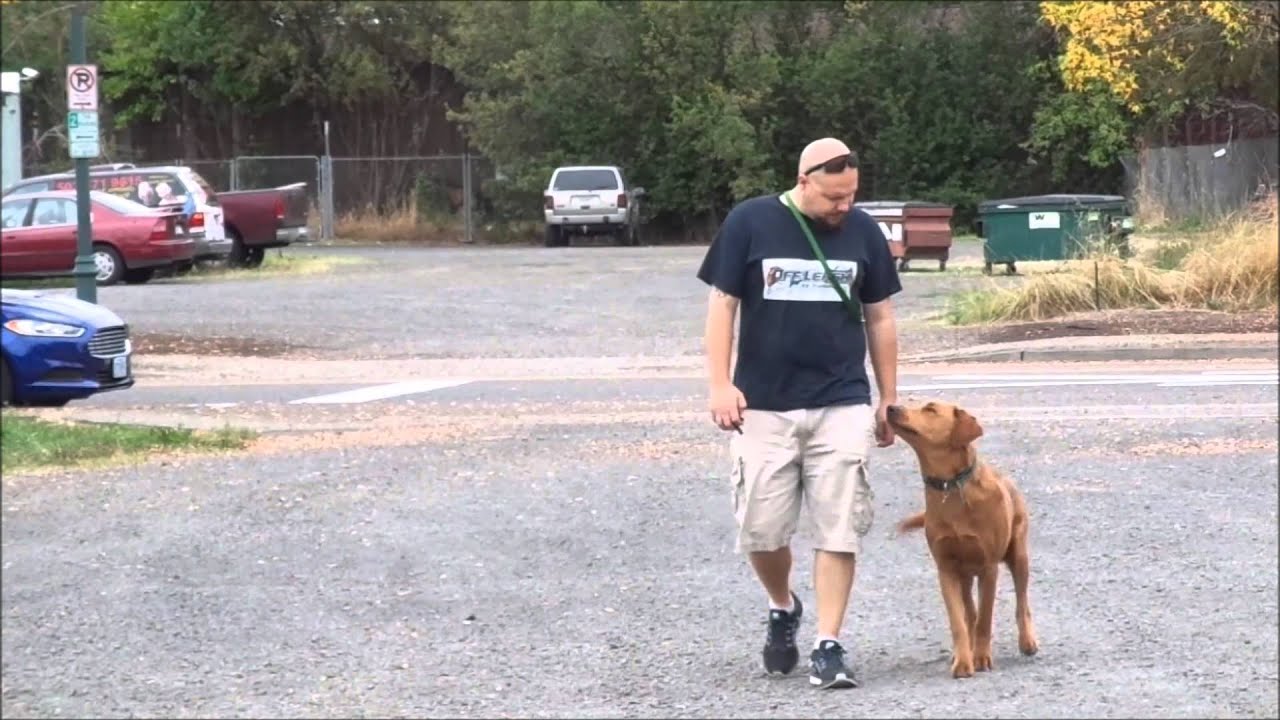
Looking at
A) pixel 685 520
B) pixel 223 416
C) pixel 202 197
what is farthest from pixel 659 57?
pixel 685 520

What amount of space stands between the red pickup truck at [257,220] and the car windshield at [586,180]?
940cm

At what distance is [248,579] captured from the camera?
7.78 meters

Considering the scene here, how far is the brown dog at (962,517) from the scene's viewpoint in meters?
5.97

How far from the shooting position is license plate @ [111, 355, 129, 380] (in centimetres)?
1382

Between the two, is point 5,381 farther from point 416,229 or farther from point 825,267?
point 416,229

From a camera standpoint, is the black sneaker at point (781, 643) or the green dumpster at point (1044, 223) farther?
the green dumpster at point (1044, 223)

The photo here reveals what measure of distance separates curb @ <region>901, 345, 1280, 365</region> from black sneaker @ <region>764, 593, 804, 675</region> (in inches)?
440

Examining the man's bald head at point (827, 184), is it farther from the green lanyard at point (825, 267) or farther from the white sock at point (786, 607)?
the white sock at point (786, 607)

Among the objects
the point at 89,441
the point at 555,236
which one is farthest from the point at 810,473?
the point at 555,236

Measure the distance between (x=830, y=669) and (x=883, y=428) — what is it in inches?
31.4

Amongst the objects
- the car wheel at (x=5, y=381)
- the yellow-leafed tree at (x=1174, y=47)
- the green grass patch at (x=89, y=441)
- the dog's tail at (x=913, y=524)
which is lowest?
the green grass patch at (x=89, y=441)

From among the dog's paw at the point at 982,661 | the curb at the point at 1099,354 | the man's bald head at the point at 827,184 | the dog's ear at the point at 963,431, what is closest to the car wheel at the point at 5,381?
the curb at the point at 1099,354

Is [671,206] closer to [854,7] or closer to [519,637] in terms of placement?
[854,7]

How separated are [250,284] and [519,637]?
21073mm
